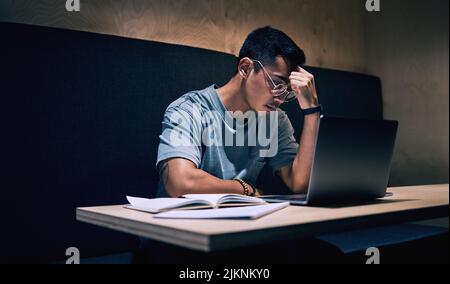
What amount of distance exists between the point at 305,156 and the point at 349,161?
1.61 feet

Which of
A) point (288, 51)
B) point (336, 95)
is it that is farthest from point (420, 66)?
point (288, 51)

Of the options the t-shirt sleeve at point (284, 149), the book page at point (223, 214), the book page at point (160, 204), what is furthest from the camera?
the t-shirt sleeve at point (284, 149)

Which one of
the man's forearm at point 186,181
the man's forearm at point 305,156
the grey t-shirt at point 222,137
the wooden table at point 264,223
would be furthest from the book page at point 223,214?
the man's forearm at point 305,156

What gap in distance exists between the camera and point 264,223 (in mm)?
854

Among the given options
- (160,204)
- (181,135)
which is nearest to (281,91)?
(181,135)

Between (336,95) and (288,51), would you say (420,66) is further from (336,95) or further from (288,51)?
(288,51)

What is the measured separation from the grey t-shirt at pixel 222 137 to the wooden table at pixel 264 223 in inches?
17.9

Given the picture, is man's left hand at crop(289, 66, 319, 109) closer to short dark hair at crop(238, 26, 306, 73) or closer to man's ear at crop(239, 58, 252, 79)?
short dark hair at crop(238, 26, 306, 73)

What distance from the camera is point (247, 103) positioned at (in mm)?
1707

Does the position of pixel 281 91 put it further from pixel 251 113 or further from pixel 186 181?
pixel 186 181

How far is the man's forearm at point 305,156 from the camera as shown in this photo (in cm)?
160

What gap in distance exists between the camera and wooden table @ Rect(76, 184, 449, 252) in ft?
2.52

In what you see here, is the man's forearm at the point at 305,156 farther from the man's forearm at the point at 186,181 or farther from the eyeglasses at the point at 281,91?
the man's forearm at the point at 186,181

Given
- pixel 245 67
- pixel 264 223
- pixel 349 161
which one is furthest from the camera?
pixel 245 67
